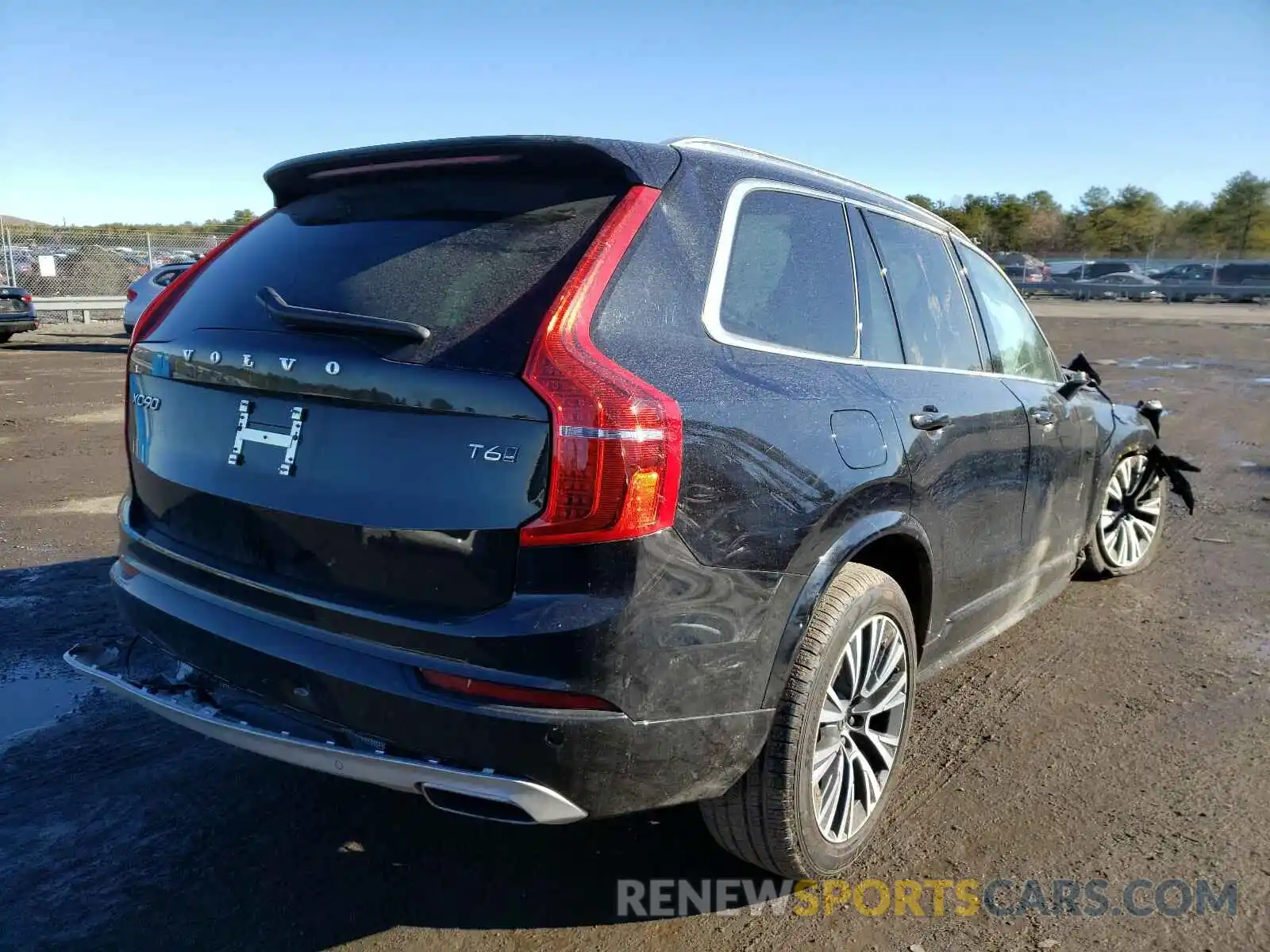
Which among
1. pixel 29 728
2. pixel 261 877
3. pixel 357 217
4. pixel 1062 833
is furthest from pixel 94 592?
pixel 1062 833

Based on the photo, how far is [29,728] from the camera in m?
3.56

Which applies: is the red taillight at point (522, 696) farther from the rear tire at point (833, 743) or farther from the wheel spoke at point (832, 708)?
the wheel spoke at point (832, 708)

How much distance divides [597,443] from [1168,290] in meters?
47.4

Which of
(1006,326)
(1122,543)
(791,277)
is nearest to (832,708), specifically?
(791,277)

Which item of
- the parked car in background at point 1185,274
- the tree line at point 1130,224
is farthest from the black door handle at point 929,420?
the tree line at point 1130,224

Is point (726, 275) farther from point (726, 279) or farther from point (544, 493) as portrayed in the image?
point (544, 493)

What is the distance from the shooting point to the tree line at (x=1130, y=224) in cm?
6794

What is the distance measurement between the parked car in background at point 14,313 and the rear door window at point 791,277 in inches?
778

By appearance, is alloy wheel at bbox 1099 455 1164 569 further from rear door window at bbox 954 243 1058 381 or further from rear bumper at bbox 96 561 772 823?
rear bumper at bbox 96 561 772 823

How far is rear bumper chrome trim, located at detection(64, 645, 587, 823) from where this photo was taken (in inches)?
84.0

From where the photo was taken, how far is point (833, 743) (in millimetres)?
2777

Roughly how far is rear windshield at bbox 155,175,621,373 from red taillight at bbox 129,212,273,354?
0.42 feet

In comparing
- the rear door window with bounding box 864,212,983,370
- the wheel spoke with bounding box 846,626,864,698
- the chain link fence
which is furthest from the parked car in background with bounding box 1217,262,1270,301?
the wheel spoke with bounding box 846,626,864,698

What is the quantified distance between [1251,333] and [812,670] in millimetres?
27628
